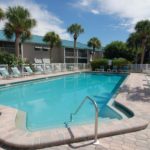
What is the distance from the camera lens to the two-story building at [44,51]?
29.6m

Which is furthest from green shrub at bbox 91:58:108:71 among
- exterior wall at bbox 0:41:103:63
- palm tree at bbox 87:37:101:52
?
palm tree at bbox 87:37:101:52

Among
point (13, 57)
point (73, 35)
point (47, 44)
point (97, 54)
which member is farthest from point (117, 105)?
point (97, 54)

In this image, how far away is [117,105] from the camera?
8.00 meters

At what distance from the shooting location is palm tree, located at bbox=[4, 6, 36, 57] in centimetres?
2181

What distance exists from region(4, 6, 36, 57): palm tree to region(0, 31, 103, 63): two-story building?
4.68 meters

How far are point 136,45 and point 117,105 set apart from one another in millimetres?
24761

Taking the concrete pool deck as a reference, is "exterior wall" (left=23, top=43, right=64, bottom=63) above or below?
above

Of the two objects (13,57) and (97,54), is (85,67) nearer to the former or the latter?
(13,57)

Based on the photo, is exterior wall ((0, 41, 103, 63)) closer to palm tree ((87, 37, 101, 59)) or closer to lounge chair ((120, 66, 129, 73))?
palm tree ((87, 37, 101, 59))

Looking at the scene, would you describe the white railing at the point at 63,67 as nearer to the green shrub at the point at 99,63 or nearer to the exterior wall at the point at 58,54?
the green shrub at the point at 99,63

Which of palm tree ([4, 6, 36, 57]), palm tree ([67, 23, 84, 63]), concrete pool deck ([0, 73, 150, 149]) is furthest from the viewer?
palm tree ([67, 23, 84, 63])

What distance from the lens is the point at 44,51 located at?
117 ft

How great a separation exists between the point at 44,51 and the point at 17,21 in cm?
1406

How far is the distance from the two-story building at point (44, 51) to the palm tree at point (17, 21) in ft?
15.3
